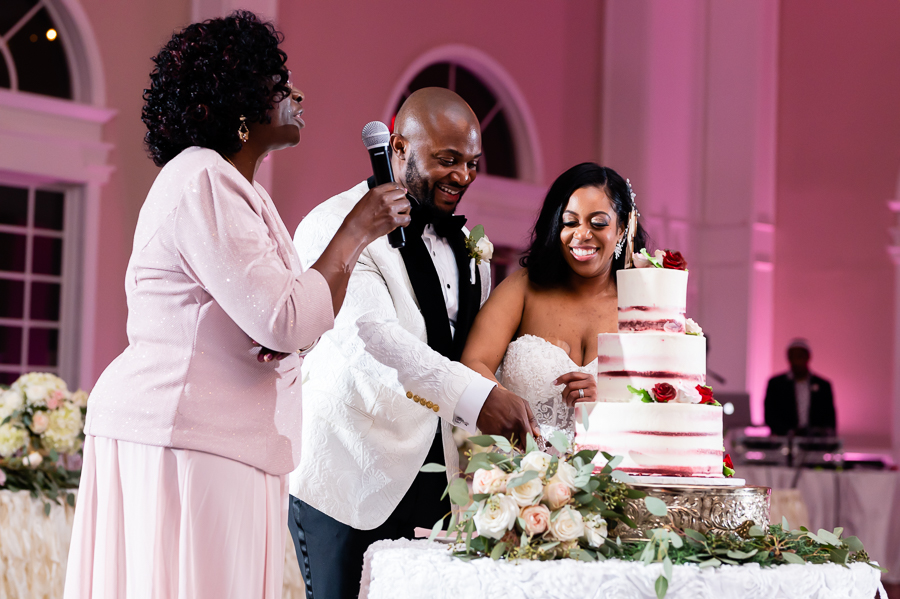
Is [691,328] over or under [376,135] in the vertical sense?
under

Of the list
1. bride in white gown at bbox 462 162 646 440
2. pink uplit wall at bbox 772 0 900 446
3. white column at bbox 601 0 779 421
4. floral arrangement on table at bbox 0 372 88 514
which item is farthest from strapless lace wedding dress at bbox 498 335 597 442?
pink uplit wall at bbox 772 0 900 446

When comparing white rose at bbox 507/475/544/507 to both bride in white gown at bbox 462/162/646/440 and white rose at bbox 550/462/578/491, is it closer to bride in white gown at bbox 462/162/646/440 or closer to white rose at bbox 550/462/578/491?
white rose at bbox 550/462/578/491

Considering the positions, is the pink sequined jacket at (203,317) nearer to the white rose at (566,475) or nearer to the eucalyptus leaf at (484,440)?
the eucalyptus leaf at (484,440)

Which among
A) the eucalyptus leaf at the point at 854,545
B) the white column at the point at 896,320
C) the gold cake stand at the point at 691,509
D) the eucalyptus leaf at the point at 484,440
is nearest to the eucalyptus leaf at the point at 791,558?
the gold cake stand at the point at 691,509

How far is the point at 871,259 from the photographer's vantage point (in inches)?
429

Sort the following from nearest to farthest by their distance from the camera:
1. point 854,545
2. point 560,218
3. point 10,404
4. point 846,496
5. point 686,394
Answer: point 854,545 → point 686,394 → point 560,218 → point 10,404 → point 846,496

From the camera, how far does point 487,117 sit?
10078 millimetres

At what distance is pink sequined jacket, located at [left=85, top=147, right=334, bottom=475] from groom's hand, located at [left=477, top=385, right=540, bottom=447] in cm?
73

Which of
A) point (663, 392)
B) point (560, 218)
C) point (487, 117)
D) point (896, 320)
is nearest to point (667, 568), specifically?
point (663, 392)

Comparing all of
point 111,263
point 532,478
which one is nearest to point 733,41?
point 111,263

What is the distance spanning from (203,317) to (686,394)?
3.72ft

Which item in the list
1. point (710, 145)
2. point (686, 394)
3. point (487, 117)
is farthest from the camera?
point (710, 145)

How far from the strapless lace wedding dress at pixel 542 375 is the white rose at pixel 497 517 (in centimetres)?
79

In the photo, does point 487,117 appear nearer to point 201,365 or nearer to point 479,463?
point 479,463
